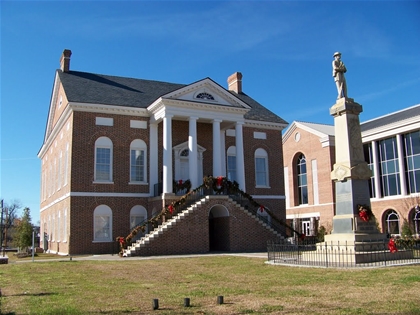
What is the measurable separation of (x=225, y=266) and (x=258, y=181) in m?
18.2

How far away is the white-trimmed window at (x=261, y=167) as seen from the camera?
35.0 metres

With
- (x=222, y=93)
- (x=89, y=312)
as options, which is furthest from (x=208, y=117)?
(x=89, y=312)

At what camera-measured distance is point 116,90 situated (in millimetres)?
32219

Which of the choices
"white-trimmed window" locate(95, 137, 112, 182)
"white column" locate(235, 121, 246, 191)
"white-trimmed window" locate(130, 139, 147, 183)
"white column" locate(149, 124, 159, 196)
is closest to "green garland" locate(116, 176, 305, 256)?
"white column" locate(235, 121, 246, 191)

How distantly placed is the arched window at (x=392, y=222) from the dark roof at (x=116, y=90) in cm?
1697

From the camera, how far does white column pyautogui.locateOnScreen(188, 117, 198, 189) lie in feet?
95.3

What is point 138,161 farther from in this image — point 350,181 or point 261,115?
point 350,181

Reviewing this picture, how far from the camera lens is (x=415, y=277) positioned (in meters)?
12.0

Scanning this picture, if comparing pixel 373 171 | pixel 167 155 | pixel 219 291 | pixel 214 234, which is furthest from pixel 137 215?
pixel 373 171

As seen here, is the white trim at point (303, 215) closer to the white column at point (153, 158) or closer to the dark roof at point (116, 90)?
the dark roof at point (116, 90)

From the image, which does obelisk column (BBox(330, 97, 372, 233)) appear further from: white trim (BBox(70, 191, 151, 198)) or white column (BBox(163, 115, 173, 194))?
white trim (BBox(70, 191, 151, 198))

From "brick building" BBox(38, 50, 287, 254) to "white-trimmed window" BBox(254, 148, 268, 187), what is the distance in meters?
0.65

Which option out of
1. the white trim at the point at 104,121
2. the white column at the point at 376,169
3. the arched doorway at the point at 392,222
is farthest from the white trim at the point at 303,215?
the white trim at the point at 104,121

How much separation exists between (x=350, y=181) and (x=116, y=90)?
19775 millimetres
